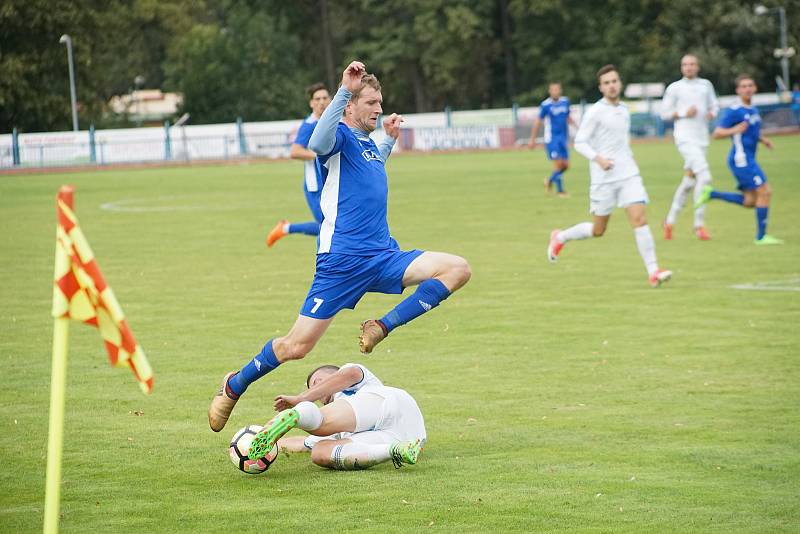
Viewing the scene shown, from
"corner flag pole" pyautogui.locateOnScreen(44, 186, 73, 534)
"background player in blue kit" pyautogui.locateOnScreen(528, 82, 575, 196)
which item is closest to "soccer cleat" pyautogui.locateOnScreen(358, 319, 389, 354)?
"corner flag pole" pyautogui.locateOnScreen(44, 186, 73, 534)

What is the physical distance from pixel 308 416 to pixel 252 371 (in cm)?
92

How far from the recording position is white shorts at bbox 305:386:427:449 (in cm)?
734

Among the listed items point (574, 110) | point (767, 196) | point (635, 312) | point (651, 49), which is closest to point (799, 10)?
point (651, 49)

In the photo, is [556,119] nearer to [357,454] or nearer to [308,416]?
[357,454]

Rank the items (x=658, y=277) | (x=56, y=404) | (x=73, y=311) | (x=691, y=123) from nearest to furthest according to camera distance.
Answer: (x=56, y=404)
(x=73, y=311)
(x=658, y=277)
(x=691, y=123)

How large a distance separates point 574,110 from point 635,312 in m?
46.0

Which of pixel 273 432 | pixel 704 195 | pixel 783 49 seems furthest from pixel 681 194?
pixel 783 49

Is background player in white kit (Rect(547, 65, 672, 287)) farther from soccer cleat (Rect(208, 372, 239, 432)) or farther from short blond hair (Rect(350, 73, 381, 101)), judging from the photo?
soccer cleat (Rect(208, 372, 239, 432))

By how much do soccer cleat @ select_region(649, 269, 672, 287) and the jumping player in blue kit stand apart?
264 inches

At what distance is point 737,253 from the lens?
17.6 meters

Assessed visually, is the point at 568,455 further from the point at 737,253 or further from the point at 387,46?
the point at 387,46

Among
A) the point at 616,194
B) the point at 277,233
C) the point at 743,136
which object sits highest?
the point at 743,136

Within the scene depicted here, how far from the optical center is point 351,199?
8000 millimetres

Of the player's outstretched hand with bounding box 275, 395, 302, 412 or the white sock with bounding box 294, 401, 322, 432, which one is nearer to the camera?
the white sock with bounding box 294, 401, 322, 432
